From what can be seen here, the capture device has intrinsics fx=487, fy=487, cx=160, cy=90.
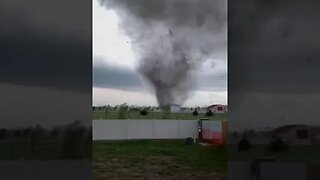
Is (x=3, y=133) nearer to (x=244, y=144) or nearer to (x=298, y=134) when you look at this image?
(x=244, y=144)

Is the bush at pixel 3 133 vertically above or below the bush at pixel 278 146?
above

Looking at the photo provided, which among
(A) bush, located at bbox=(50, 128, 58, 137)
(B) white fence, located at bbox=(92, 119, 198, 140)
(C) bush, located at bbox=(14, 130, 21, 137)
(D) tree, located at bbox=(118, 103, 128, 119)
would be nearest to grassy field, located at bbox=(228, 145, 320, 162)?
(A) bush, located at bbox=(50, 128, 58, 137)

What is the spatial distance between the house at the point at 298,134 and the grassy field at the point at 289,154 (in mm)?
60

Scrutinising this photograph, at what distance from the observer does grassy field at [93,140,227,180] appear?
1023cm

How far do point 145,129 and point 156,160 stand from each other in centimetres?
222

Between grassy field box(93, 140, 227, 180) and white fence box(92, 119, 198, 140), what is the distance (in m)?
0.21

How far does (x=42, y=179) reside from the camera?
451 cm

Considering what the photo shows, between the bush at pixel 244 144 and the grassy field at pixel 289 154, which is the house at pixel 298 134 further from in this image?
the bush at pixel 244 144

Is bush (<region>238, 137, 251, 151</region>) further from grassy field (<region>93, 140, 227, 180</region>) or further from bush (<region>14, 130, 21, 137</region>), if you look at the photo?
grassy field (<region>93, 140, 227, 180</region>)

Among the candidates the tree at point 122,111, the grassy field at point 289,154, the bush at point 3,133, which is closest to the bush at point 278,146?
the grassy field at point 289,154

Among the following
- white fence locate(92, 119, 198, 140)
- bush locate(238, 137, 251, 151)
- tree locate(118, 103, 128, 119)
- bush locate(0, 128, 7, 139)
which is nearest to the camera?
bush locate(0, 128, 7, 139)

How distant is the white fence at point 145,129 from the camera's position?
1265 centimetres

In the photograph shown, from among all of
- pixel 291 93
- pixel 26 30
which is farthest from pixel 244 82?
pixel 26 30

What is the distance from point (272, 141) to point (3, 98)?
8.41 ft
